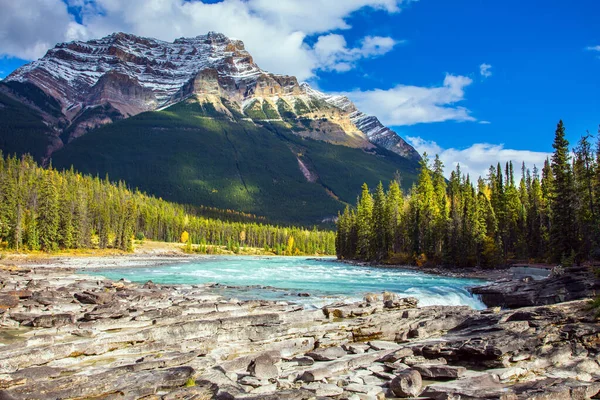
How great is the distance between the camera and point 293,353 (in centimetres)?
1905

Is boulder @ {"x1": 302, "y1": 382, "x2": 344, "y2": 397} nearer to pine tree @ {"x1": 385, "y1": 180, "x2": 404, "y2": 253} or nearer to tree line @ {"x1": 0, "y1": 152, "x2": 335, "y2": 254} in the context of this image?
pine tree @ {"x1": 385, "y1": 180, "x2": 404, "y2": 253}

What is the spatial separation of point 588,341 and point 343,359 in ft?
35.9

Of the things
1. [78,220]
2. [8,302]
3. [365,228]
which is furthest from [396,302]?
[78,220]

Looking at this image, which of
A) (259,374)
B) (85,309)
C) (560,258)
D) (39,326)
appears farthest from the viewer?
(560,258)

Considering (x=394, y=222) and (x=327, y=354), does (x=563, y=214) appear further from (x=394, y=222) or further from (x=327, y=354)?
(x=327, y=354)

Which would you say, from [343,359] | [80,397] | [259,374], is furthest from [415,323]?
[80,397]

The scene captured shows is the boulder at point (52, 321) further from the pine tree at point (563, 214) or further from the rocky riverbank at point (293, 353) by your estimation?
the pine tree at point (563, 214)

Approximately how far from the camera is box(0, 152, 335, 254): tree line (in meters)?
96.2

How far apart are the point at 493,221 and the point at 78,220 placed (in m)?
98.8

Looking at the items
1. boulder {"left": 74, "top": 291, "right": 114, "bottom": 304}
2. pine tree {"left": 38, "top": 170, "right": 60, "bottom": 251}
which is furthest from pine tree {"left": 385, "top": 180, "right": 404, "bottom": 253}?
pine tree {"left": 38, "top": 170, "right": 60, "bottom": 251}

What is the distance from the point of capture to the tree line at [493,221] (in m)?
57.5

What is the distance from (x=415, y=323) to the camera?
2355cm

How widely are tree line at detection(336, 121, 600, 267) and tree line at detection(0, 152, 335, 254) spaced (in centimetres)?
7223

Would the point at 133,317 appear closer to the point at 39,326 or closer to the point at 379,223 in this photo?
the point at 39,326
